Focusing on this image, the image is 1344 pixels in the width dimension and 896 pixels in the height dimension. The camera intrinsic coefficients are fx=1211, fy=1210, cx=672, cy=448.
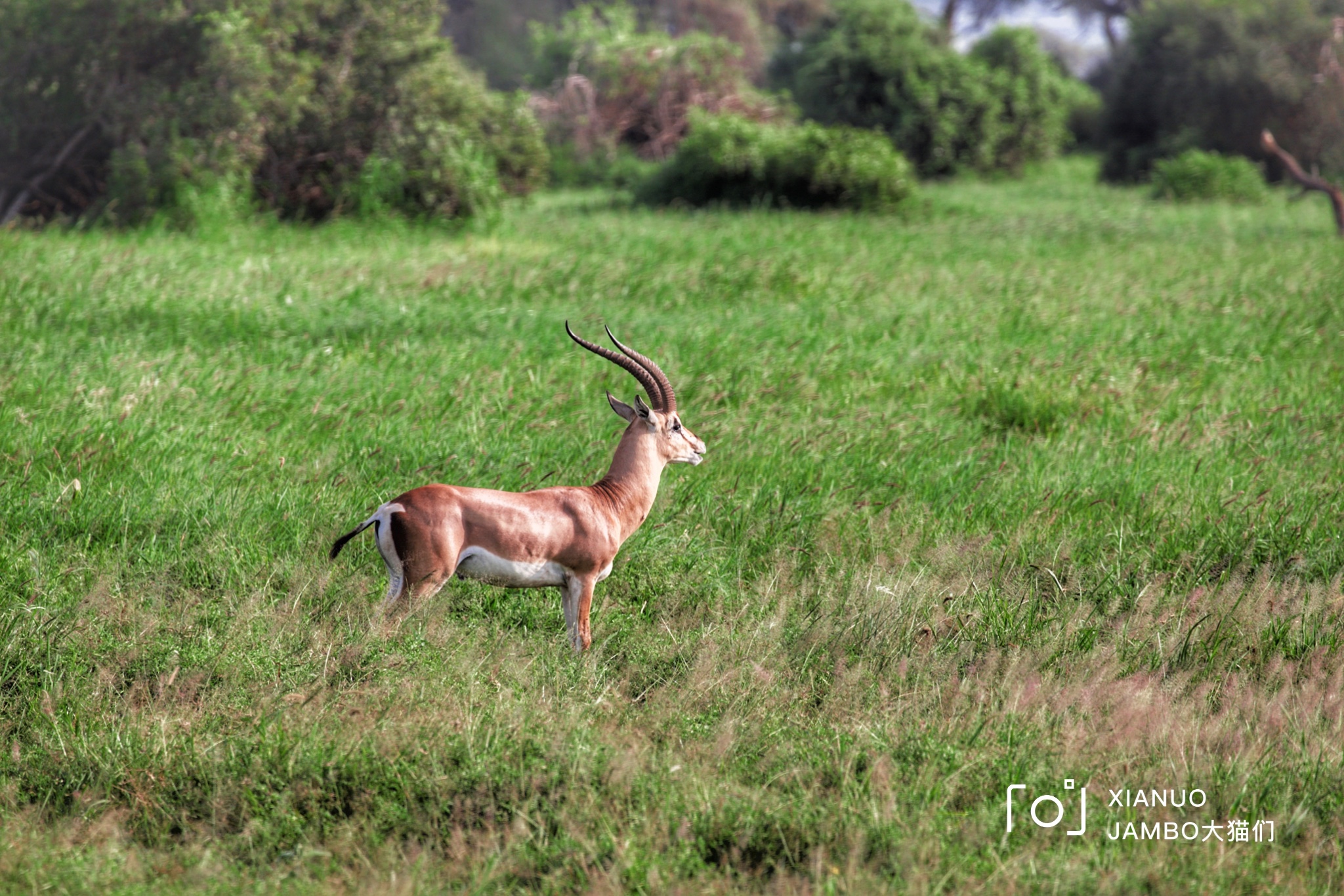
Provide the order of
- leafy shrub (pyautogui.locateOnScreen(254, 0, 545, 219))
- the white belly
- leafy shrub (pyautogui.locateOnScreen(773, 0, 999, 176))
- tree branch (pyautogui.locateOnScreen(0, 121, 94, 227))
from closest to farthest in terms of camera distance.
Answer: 1. the white belly
2. tree branch (pyautogui.locateOnScreen(0, 121, 94, 227))
3. leafy shrub (pyautogui.locateOnScreen(254, 0, 545, 219))
4. leafy shrub (pyautogui.locateOnScreen(773, 0, 999, 176))

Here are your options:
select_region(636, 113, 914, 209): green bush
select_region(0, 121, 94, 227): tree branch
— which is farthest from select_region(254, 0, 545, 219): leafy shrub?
select_region(636, 113, 914, 209): green bush

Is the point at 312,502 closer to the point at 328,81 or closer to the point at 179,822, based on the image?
the point at 179,822

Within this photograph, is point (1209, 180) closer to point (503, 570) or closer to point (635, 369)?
point (635, 369)

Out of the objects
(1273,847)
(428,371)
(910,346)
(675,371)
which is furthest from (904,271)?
(1273,847)

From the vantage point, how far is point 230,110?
14.7 metres

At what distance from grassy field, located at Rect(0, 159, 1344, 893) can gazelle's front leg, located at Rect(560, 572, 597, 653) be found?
103mm

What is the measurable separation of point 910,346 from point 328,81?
10.4 m

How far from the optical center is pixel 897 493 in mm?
6207

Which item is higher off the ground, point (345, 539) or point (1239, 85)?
point (1239, 85)

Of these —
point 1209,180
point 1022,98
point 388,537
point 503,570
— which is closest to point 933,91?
point 1022,98

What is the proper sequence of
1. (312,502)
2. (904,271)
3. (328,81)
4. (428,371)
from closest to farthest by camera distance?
(312,502), (428,371), (904,271), (328,81)

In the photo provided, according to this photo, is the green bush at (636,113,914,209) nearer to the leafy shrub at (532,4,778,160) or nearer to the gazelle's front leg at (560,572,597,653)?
the leafy shrub at (532,4,778,160)

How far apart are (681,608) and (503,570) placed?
1.13 m

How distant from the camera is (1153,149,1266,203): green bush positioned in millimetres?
22266
